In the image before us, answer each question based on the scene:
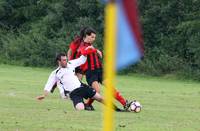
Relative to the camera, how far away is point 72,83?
13289 millimetres

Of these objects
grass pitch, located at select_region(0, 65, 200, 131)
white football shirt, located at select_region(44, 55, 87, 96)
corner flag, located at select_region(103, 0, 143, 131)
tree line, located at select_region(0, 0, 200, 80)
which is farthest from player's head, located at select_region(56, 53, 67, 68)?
tree line, located at select_region(0, 0, 200, 80)

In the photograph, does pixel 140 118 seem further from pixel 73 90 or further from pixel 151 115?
pixel 73 90

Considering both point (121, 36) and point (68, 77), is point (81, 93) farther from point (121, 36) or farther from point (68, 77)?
point (121, 36)

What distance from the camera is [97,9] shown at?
41312 millimetres

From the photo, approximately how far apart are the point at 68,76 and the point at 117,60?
30.7 feet

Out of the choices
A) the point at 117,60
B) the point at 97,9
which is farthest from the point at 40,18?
the point at 117,60

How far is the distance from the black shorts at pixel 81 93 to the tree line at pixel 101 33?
73.3ft

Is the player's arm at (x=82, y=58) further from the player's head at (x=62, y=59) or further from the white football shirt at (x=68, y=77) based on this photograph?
the player's head at (x=62, y=59)

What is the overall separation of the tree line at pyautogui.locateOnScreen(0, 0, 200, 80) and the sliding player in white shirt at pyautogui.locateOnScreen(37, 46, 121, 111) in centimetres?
2199

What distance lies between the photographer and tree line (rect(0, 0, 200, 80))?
36938 millimetres

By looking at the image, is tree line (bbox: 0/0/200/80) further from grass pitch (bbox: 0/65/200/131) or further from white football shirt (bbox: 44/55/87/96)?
white football shirt (bbox: 44/55/87/96)

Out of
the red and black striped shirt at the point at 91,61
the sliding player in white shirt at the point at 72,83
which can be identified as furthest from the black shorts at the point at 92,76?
the sliding player in white shirt at the point at 72,83

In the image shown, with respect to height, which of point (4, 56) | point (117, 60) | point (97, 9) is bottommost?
point (4, 56)

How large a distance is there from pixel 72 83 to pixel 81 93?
30 centimetres
